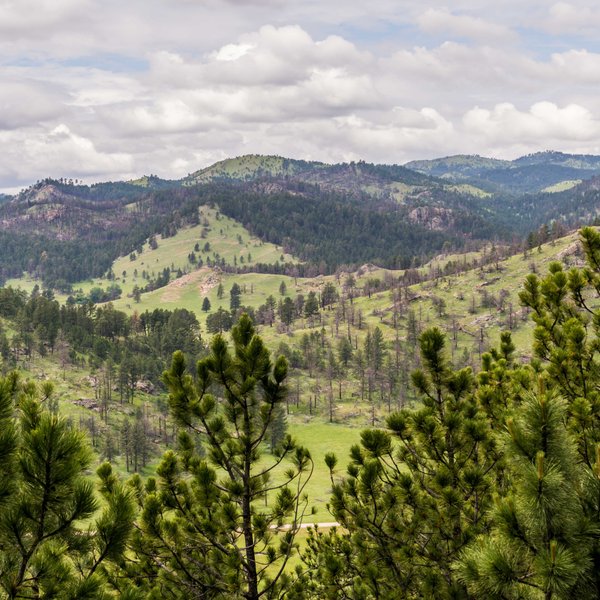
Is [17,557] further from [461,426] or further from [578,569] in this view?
[461,426]

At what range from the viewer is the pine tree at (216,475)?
1215 cm

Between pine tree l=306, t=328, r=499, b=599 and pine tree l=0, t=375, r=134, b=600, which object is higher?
pine tree l=0, t=375, r=134, b=600

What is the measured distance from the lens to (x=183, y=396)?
1255cm

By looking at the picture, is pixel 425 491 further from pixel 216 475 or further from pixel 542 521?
pixel 542 521

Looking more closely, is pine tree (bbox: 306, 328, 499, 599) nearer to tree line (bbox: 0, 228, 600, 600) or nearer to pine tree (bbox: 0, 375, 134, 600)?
tree line (bbox: 0, 228, 600, 600)

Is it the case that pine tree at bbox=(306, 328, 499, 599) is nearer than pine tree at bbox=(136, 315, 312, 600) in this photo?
No

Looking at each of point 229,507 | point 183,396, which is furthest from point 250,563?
point 183,396

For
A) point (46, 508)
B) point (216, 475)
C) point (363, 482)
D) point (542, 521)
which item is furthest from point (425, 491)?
point (46, 508)

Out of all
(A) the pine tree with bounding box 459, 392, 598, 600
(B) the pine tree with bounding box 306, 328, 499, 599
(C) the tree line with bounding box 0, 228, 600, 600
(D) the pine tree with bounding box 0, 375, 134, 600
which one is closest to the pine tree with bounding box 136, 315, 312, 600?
(C) the tree line with bounding box 0, 228, 600, 600

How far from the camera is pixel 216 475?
1243 cm

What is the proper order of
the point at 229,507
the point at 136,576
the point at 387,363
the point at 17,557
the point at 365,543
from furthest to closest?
the point at 387,363
the point at 365,543
the point at 136,576
the point at 229,507
the point at 17,557

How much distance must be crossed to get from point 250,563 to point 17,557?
715 cm

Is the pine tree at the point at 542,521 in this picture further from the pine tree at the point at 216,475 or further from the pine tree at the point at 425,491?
the pine tree at the point at 216,475

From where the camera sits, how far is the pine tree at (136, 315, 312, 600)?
12148mm
